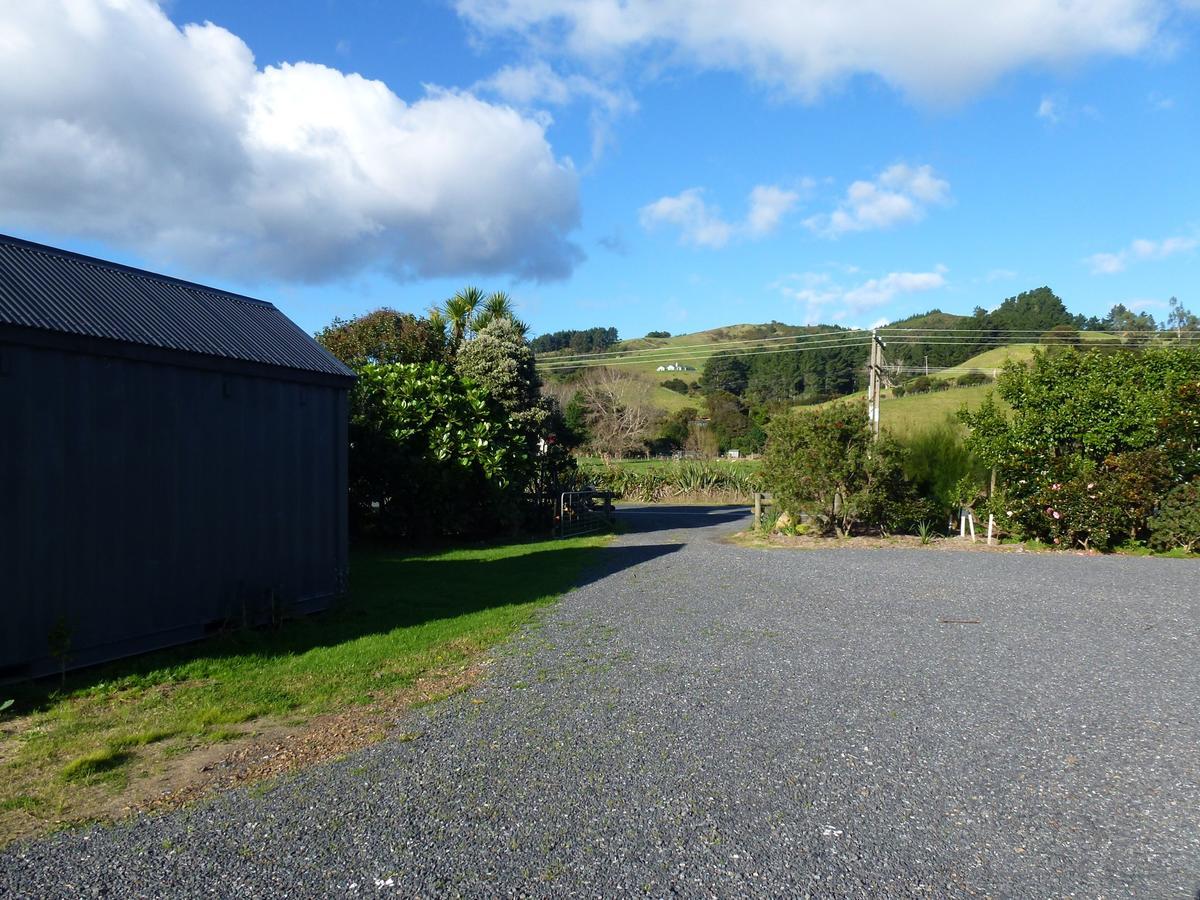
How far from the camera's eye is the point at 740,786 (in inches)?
165

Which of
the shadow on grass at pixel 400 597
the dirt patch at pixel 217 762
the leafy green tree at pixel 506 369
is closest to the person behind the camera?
the dirt patch at pixel 217 762

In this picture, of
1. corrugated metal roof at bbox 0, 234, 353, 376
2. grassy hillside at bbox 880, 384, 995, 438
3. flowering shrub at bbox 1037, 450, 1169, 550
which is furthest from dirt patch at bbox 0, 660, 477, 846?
grassy hillside at bbox 880, 384, 995, 438

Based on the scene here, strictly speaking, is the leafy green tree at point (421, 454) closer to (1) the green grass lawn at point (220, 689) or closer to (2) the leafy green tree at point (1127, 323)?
(1) the green grass lawn at point (220, 689)

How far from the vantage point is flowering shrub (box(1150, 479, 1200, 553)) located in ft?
46.0

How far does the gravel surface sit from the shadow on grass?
1868mm

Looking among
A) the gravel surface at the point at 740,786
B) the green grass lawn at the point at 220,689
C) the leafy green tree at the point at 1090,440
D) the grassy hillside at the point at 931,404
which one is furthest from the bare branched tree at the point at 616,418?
the gravel surface at the point at 740,786

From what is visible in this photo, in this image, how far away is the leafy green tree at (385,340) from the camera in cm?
2172

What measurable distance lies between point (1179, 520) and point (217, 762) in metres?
14.9

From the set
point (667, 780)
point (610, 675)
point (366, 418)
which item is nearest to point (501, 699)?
point (610, 675)

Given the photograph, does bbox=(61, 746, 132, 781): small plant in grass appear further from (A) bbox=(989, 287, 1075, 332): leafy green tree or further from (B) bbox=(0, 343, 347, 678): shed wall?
(A) bbox=(989, 287, 1075, 332): leafy green tree

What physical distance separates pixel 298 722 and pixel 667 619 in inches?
163

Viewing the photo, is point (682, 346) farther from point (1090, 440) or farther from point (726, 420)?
point (1090, 440)

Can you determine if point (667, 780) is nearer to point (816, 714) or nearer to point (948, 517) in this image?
point (816, 714)

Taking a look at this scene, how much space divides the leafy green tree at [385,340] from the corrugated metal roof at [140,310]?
12261mm
